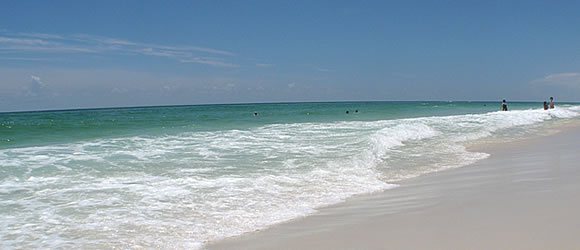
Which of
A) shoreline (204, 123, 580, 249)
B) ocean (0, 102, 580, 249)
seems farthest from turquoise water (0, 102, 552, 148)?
shoreline (204, 123, 580, 249)

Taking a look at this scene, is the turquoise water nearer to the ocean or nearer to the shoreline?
the ocean

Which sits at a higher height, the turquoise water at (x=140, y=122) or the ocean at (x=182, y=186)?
the turquoise water at (x=140, y=122)

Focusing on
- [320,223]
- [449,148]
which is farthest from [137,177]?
[449,148]

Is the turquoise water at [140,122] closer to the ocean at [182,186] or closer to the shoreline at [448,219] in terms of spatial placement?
the ocean at [182,186]

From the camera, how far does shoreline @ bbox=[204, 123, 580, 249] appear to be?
3.45m

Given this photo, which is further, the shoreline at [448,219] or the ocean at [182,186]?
the ocean at [182,186]

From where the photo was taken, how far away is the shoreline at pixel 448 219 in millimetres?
3451

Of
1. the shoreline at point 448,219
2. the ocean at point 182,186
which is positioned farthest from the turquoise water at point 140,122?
the shoreline at point 448,219

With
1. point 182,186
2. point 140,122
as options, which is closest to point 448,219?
point 182,186

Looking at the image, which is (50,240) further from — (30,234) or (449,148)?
(449,148)

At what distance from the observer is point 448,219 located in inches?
162

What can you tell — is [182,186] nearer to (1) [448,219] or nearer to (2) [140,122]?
(1) [448,219]

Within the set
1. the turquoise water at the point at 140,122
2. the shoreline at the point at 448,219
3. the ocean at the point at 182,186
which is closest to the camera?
the shoreline at the point at 448,219

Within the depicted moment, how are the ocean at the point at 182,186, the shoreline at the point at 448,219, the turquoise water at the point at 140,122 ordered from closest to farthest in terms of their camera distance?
the shoreline at the point at 448,219 → the ocean at the point at 182,186 → the turquoise water at the point at 140,122
